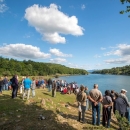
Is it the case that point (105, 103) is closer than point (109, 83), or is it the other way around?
point (105, 103)

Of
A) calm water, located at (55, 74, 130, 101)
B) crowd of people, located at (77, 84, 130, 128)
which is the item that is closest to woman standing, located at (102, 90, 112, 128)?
crowd of people, located at (77, 84, 130, 128)

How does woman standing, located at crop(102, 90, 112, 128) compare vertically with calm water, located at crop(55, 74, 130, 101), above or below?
above

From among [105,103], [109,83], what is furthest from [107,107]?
[109,83]

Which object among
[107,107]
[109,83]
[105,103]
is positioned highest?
[105,103]

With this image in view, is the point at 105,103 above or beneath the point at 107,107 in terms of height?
above

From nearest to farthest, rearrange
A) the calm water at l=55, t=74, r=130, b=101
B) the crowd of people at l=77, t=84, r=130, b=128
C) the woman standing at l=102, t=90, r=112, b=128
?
the crowd of people at l=77, t=84, r=130, b=128 → the woman standing at l=102, t=90, r=112, b=128 → the calm water at l=55, t=74, r=130, b=101

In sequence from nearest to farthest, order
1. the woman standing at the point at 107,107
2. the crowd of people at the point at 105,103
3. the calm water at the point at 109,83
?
the crowd of people at the point at 105,103 < the woman standing at the point at 107,107 < the calm water at the point at 109,83

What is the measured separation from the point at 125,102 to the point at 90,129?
250cm

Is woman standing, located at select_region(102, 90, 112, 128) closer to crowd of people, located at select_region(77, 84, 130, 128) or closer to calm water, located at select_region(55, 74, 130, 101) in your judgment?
crowd of people, located at select_region(77, 84, 130, 128)

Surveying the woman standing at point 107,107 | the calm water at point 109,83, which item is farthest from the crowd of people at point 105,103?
the calm water at point 109,83

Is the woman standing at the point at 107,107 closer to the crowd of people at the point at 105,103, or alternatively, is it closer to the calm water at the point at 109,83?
the crowd of people at the point at 105,103

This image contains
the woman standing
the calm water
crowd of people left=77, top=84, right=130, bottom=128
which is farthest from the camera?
the calm water

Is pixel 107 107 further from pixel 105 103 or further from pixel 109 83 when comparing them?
pixel 109 83

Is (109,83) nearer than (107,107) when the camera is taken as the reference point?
No
